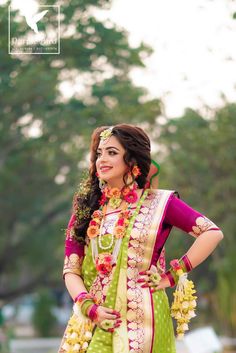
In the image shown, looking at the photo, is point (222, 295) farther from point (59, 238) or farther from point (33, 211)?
point (59, 238)

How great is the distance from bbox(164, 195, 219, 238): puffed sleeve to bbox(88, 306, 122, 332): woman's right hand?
19.7 inches

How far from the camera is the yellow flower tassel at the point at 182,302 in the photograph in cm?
482

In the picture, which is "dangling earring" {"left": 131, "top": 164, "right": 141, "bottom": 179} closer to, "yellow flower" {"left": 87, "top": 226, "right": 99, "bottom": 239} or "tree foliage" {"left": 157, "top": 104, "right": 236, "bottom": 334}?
"yellow flower" {"left": 87, "top": 226, "right": 99, "bottom": 239}

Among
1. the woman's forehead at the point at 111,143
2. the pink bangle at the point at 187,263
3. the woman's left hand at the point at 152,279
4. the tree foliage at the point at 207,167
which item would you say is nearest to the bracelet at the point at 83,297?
the woman's left hand at the point at 152,279

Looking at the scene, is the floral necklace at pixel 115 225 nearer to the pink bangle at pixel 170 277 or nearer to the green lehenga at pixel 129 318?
the green lehenga at pixel 129 318

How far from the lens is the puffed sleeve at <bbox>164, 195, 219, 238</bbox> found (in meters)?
4.81

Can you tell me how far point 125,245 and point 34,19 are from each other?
483 inches

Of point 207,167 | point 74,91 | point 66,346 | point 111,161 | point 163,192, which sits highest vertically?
point 111,161

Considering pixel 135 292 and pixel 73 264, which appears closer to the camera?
pixel 135 292

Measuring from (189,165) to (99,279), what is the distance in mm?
20153

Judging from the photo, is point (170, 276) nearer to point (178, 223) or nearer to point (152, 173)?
point (178, 223)

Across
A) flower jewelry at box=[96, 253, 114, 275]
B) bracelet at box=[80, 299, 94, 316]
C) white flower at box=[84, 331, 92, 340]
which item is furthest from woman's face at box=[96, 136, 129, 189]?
white flower at box=[84, 331, 92, 340]

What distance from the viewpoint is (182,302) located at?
4.84m

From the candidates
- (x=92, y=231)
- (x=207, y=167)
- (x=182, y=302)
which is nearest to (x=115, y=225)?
(x=92, y=231)
